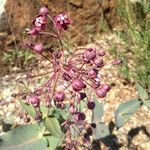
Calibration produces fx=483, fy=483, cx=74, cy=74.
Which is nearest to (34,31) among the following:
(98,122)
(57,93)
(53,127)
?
(57,93)

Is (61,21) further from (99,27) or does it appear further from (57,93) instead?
(99,27)

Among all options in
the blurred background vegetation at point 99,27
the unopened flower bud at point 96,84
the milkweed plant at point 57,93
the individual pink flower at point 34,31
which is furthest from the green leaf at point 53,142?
the blurred background vegetation at point 99,27

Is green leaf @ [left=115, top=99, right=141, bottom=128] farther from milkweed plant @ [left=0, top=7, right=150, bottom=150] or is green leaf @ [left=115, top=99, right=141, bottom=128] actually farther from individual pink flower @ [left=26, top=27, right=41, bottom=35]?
individual pink flower @ [left=26, top=27, right=41, bottom=35]

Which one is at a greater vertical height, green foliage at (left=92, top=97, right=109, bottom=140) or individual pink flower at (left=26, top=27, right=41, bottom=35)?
individual pink flower at (left=26, top=27, right=41, bottom=35)

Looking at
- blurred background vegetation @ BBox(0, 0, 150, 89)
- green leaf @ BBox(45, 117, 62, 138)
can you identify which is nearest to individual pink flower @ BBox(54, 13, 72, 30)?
green leaf @ BBox(45, 117, 62, 138)

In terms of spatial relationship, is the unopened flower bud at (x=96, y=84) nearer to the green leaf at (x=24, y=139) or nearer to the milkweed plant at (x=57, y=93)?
the milkweed plant at (x=57, y=93)

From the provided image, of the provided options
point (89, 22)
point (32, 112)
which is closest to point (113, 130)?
point (89, 22)

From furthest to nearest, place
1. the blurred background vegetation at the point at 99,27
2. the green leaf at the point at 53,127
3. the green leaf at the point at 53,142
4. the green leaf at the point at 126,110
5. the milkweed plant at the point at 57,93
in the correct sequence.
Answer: the blurred background vegetation at the point at 99,27 < the green leaf at the point at 126,110 < the green leaf at the point at 53,142 < the green leaf at the point at 53,127 < the milkweed plant at the point at 57,93
